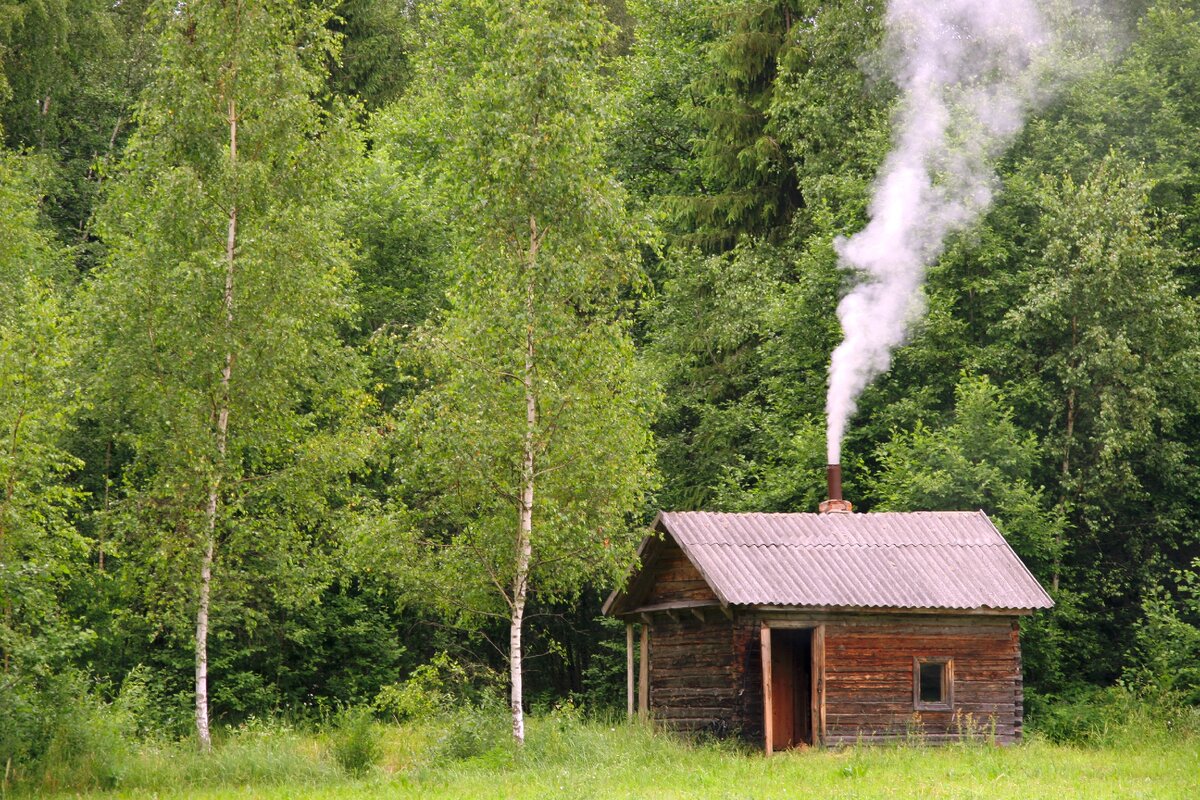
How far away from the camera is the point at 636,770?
61.0ft

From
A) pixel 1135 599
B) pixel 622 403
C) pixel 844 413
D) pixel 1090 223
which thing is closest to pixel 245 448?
pixel 622 403

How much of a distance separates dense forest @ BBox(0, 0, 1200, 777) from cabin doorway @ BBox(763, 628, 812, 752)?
3.23m

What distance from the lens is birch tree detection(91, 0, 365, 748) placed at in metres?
21.2

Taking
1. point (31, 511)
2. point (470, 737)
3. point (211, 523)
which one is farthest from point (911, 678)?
point (31, 511)

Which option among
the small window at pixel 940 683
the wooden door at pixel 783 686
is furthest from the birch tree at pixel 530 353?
the small window at pixel 940 683

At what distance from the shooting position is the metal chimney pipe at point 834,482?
77.8 feet

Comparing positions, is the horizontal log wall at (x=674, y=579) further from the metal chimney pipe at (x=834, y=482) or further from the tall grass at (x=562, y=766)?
the metal chimney pipe at (x=834, y=482)

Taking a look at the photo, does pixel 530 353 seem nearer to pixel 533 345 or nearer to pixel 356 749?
pixel 533 345

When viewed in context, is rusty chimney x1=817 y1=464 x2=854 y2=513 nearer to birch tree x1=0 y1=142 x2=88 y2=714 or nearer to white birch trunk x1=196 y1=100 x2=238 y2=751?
white birch trunk x1=196 y1=100 x2=238 y2=751

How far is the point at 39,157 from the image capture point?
112 ft

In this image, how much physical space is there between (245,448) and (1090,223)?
16348mm

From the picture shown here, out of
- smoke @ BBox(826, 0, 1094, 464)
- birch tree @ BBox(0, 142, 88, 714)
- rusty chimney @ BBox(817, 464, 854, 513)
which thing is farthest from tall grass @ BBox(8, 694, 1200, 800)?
smoke @ BBox(826, 0, 1094, 464)

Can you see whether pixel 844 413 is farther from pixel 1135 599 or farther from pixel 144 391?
pixel 144 391

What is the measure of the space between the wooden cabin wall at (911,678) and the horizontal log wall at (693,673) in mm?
1547
